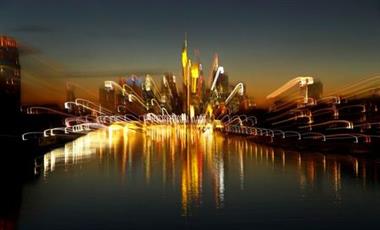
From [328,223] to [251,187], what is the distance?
6817mm

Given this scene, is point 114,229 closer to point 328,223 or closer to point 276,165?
point 328,223

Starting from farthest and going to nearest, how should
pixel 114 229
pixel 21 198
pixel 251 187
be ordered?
pixel 251 187
pixel 21 198
pixel 114 229

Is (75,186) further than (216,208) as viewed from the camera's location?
Yes

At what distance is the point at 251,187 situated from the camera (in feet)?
62.1

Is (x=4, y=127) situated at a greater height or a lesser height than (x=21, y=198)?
greater

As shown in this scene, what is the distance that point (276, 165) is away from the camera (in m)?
27.6

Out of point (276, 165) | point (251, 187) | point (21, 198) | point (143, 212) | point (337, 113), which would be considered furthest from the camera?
point (337, 113)

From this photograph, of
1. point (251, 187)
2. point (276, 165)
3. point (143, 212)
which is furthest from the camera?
point (276, 165)

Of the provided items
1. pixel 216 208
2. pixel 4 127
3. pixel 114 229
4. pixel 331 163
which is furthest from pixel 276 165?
pixel 4 127

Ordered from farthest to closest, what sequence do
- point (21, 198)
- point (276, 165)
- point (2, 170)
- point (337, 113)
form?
point (337, 113) < point (276, 165) < point (2, 170) < point (21, 198)

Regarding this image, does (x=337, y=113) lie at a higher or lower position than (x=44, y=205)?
higher

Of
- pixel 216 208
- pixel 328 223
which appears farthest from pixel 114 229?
pixel 328 223

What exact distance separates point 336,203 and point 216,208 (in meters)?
3.27

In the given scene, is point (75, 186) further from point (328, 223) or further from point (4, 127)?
point (4, 127)
